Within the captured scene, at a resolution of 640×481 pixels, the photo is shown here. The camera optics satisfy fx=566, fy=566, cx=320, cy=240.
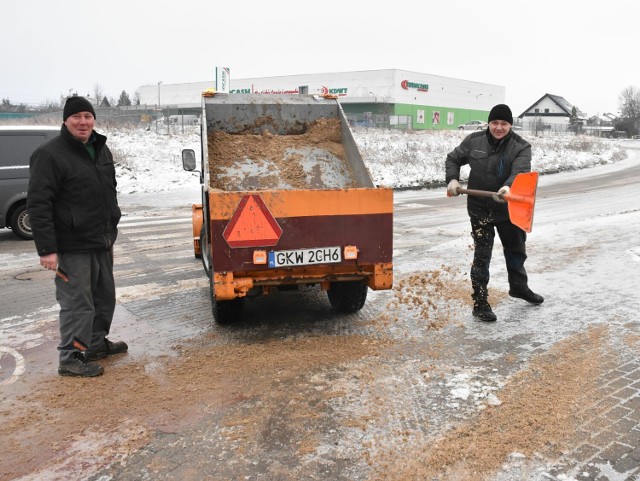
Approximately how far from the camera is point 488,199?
552cm

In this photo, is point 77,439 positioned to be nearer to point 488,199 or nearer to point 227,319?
point 227,319

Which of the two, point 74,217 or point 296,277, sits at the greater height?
point 74,217

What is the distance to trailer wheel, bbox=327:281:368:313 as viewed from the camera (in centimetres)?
551

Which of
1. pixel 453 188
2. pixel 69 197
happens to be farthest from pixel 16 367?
pixel 453 188

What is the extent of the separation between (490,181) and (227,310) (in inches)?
110

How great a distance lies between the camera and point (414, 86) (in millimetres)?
62125

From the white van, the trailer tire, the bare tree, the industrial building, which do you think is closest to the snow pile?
the white van

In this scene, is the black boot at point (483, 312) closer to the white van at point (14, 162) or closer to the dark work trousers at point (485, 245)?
the dark work trousers at point (485, 245)

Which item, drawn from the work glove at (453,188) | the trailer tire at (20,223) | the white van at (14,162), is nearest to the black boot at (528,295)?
the work glove at (453,188)

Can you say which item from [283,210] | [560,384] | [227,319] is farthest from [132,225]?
[560,384]

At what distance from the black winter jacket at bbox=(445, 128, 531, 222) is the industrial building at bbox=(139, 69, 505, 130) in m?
46.3

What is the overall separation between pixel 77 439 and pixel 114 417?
0.29 m

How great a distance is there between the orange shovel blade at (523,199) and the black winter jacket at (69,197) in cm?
340

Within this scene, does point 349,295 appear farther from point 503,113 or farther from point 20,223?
point 20,223
